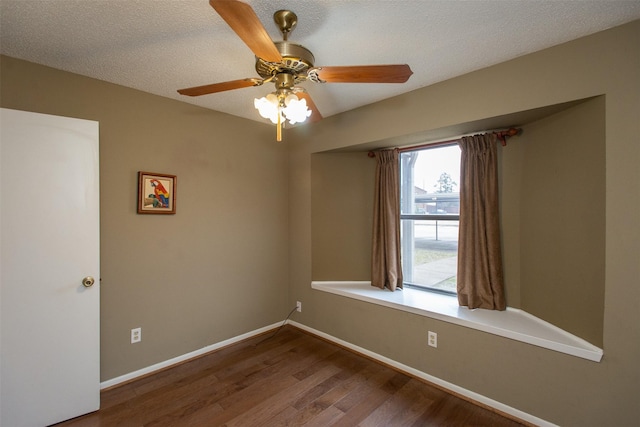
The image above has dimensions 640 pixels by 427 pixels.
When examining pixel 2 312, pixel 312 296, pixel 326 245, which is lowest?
pixel 312 296

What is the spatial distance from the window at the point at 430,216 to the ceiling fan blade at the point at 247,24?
2071 millimetres

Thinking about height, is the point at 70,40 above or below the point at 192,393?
above

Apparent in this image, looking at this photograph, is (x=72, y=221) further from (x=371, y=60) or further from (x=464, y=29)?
(x=464, y=29)

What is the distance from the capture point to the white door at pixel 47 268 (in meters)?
1.73

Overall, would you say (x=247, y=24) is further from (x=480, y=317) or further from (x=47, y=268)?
(x=480, y=317)

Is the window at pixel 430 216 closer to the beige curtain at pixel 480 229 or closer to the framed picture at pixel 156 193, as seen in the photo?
the beige curtain at pixel 480 229

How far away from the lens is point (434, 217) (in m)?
2.83

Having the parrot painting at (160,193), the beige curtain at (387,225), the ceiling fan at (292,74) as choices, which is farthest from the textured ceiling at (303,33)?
the beige curtain at (387,225)

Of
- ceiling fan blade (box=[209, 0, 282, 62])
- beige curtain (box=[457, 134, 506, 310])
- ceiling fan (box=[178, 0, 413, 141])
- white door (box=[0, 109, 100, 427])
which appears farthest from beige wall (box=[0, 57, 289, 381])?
beige curtain (box=[457, 134, 506, 310])

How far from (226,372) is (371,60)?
9.14 feet

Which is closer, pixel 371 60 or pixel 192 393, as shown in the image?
pixel 371 60

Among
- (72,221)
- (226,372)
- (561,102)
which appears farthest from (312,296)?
(561,102)

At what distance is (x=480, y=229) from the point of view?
235 centimetres

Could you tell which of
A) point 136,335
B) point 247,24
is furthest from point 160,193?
point 247,24
